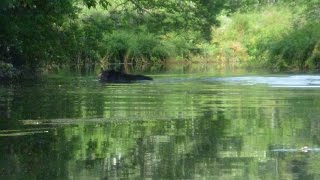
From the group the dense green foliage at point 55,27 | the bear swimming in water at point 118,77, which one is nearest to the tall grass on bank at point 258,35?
the dense green foliage at point 55,27

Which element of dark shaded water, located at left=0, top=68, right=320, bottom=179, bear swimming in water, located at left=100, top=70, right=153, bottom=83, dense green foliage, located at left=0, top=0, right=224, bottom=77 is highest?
dense green foliage, located at left=0, top=0, right=224, bottom=77

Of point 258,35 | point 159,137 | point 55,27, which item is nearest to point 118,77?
point 55,27

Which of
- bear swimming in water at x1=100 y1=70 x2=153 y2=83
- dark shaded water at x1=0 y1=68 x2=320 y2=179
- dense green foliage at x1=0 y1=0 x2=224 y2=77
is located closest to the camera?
dark shaded water at x1=0 y1=68 x2=320 y2=179

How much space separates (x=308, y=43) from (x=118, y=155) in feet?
112

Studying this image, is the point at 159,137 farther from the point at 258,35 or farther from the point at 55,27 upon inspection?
the point at 258,35

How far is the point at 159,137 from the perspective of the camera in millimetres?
11789

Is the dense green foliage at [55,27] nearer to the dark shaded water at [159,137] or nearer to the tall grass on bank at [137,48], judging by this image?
the dark shaded water at [159,137]

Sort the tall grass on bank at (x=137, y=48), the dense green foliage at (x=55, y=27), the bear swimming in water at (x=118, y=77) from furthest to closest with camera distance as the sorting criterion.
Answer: the tall grass on bank at (x=137, y=48), the dense green foliage at (x=55, y=27), the bear swimming in water at (x=118, y=77)

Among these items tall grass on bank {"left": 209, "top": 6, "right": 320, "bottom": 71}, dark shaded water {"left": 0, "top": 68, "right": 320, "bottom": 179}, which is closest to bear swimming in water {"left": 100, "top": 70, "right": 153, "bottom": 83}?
dark shaded water {"left": 0, "top": 68, "right": 320, "bottom": 179}

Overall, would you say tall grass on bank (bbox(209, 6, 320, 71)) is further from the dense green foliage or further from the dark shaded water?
the dark shaded water

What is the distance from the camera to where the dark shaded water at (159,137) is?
891 cm

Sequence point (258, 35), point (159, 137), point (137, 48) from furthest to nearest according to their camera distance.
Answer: point (258, 35) → point (137, 48) → point (159, 137)

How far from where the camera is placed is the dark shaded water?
891 cm

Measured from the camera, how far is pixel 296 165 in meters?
9.09
